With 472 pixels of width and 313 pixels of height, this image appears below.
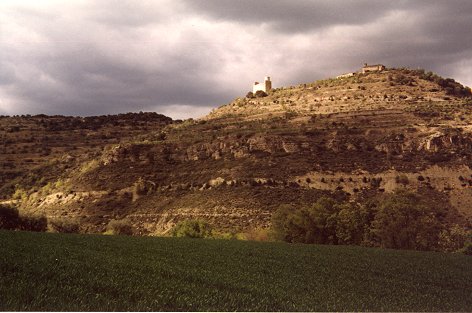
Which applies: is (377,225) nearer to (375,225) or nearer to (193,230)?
(375,225)

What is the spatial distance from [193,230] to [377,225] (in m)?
20.1

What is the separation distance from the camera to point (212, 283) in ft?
57.4

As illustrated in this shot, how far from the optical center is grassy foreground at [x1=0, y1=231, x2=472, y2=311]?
12648 mm

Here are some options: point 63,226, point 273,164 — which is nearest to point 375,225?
point 273,164

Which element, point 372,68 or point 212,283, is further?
point 372,68

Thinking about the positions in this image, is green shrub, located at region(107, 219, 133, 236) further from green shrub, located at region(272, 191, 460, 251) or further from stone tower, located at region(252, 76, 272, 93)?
stone tower, located at region(252, 76, 272, 93)

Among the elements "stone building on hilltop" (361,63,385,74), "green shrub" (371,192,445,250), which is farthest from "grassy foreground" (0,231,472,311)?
"stone building on hilltop" (361,63,385,74)

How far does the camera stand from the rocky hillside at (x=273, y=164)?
6288cm

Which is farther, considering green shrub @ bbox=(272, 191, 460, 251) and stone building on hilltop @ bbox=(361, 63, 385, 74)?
stone building on hilltop @ bbox=(361, 63, 385, 74)

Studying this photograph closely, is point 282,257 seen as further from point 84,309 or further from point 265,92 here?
point 265,92

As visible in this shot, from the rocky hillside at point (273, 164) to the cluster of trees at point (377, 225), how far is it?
528 cm

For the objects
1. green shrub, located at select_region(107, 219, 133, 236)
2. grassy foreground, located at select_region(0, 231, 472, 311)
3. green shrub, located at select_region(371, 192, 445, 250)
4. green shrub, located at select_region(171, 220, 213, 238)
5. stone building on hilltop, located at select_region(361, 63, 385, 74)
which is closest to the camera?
grassy foreground, located at select_region(0, 231, 472, 311)

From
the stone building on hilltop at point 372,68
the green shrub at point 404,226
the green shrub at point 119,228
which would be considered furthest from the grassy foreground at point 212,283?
the stone building on hilltop at point 372,68

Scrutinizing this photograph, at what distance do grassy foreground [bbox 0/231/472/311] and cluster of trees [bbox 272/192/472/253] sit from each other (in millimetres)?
21118
